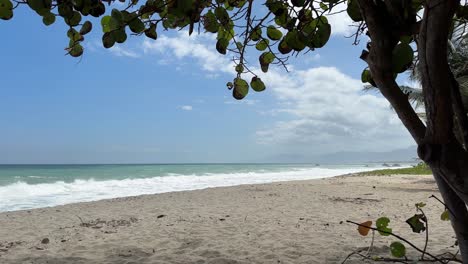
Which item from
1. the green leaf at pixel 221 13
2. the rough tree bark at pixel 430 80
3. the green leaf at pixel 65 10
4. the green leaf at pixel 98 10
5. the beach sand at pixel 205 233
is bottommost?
the beach sand at pixel 205 233

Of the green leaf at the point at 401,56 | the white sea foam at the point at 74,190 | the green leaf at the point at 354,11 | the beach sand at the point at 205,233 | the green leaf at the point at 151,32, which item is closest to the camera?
the green leaf at the point at 401,56

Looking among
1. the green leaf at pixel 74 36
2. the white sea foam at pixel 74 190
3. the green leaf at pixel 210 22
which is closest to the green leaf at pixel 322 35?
the green leaf at pixel 210 22

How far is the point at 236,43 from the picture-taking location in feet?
6.26

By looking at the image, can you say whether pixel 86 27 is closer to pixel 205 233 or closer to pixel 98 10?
pixel 98 10

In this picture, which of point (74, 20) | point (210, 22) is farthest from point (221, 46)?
point (74, 20)

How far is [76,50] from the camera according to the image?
159 cm

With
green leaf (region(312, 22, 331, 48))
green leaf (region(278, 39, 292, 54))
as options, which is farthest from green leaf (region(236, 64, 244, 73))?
green leaf (region(312, 22, 331, 48))

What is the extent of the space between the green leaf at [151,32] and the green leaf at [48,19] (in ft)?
1.30

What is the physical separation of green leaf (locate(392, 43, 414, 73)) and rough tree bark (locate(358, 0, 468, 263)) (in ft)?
0.04

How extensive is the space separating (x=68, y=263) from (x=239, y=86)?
3.02 m

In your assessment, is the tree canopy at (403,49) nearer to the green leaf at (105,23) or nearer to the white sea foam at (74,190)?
the green leaf at (105,23)

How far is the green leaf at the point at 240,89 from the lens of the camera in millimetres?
1568

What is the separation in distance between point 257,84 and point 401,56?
617 millimetres

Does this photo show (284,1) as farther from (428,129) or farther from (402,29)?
(428,129)
